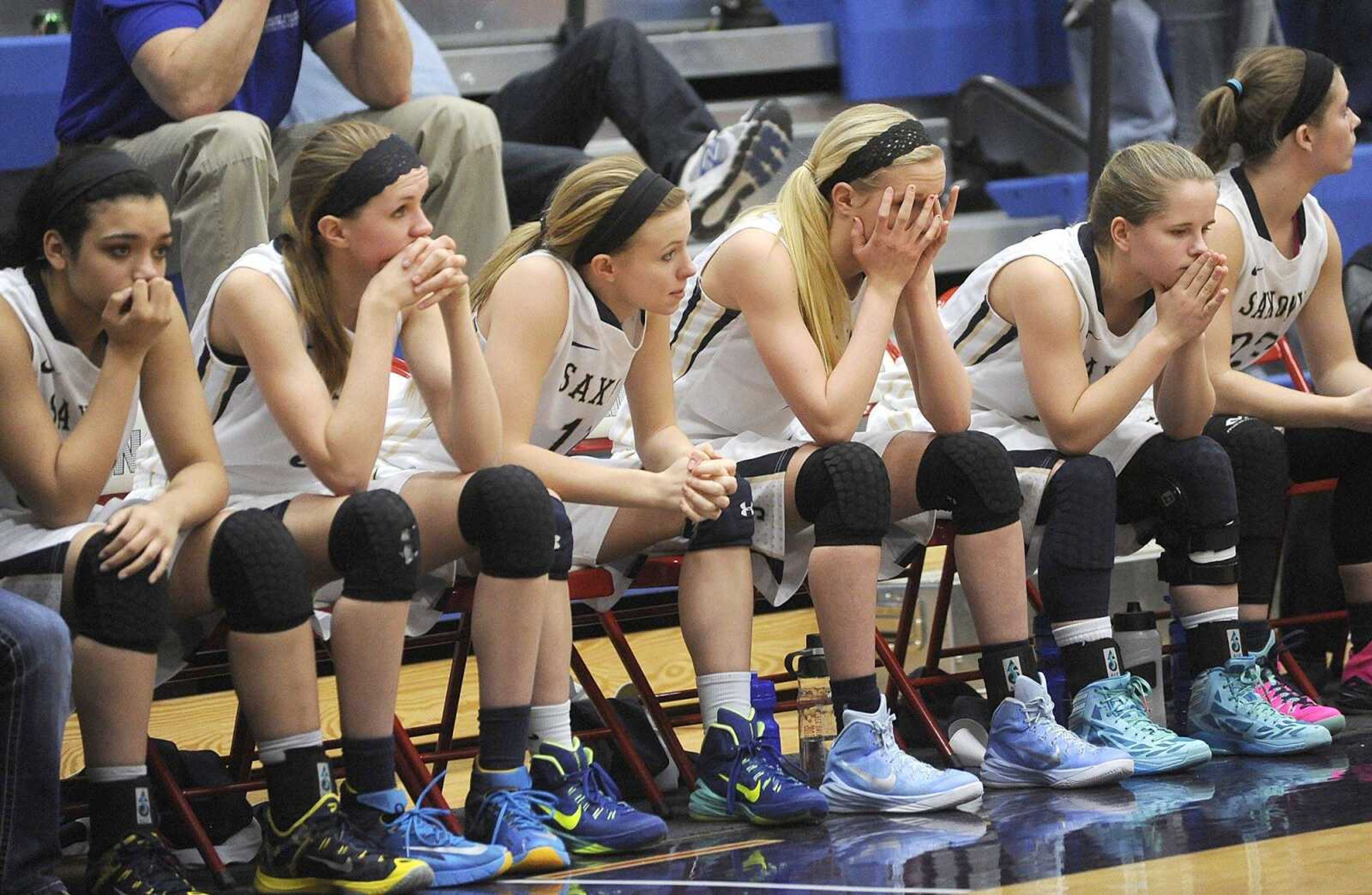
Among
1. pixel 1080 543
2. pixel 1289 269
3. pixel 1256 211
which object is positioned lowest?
pixel 1080 543

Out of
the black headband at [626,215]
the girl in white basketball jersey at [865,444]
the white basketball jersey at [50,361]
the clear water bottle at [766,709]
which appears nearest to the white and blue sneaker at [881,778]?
the girl in white basketball jersey at [865,444]

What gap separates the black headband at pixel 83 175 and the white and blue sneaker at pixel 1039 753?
160 centimetres

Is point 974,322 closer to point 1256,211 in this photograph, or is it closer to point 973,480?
point 973,480

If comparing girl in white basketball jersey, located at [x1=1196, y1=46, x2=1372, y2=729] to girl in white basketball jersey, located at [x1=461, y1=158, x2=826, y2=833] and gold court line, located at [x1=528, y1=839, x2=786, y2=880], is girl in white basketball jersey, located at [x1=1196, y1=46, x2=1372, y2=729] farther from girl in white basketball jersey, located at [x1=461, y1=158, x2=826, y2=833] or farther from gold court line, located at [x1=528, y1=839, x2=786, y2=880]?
gold court line, located at [x1=528, y1=839, x2=786, y2=880]

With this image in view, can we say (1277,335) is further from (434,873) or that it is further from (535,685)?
(434,873)

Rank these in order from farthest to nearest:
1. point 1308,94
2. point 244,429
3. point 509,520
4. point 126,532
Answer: point 1308,94 < point 244,429 < point 509,520 < point 126,532

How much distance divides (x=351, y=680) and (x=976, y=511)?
107cm

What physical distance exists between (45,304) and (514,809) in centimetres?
95

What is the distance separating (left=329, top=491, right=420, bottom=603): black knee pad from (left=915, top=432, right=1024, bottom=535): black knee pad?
3.04 ft

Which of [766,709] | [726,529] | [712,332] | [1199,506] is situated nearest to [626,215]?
[712,332]

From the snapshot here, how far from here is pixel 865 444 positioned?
10.1ft

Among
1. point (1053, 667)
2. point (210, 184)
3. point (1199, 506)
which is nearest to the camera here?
point (1199, 506)

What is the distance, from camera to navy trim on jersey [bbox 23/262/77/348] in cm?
250

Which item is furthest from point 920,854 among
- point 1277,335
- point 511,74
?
point 511,74
